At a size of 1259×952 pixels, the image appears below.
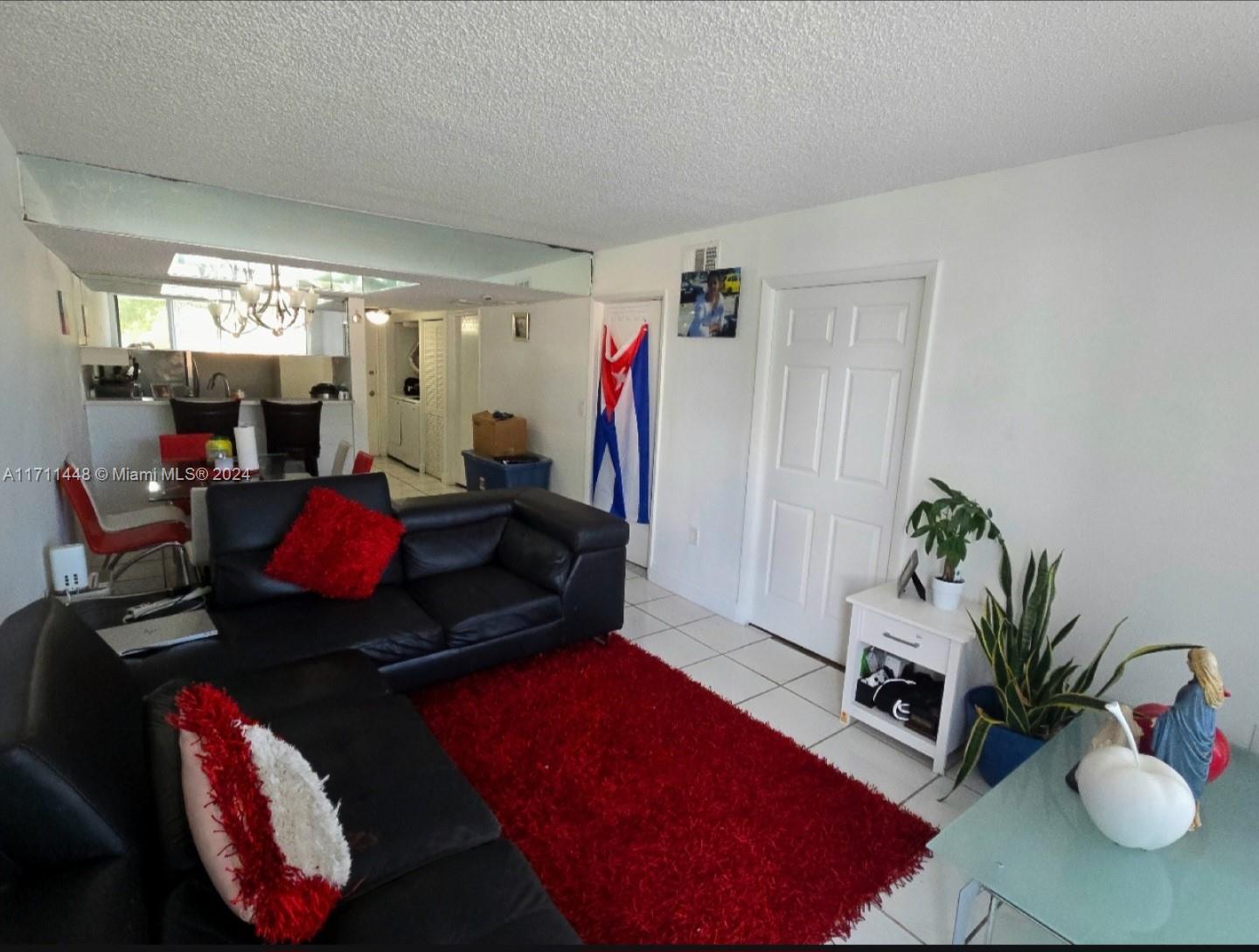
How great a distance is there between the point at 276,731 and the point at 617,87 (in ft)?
6.52

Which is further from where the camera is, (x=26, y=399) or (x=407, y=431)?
(x=407, y=431)

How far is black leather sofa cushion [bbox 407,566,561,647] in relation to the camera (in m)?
2.52

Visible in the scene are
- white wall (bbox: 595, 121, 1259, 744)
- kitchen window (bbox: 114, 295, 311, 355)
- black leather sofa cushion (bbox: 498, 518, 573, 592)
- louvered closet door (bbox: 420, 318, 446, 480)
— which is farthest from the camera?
louvered closet door (bbox: 420, 318, 446, 480)

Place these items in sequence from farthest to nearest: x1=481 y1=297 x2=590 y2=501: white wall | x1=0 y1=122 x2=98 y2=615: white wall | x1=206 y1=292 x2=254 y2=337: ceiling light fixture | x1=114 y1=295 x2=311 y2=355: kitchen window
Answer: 1. x1=114 y1=295 x2=311 y2=355: kitchen window
2. x1=206 y1=292 x2=254 y2=337: ceiling light fixture
3. x1=481 y1=297 x2=590 y2=501: white wall
4. x1=0 y1=122 x2=98 y2=615: white wall

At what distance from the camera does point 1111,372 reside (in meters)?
1.99

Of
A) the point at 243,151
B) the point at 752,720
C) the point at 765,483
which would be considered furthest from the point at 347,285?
the point at 752,720

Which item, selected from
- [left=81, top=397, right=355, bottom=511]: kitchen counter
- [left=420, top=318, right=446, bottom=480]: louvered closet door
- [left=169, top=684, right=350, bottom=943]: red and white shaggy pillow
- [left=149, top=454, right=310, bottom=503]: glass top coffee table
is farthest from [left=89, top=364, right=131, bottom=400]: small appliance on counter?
[left=169, top=684, right=350, bottom=943]: red and white shaggy pillow

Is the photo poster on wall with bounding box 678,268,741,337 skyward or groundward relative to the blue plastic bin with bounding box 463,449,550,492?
skyward

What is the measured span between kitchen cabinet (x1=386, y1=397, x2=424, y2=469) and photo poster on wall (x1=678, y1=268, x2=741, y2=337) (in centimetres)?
484

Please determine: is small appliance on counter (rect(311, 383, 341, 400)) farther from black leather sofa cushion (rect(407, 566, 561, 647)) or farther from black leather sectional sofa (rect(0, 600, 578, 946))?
black leather sectional sofa (rect(0, 600, 578, 946))

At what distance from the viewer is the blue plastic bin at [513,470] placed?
4.69 m

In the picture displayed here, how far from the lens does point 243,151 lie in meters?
2.30

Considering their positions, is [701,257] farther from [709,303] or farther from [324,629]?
[324,629]

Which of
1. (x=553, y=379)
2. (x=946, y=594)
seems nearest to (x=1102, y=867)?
(x=946, y=594)
